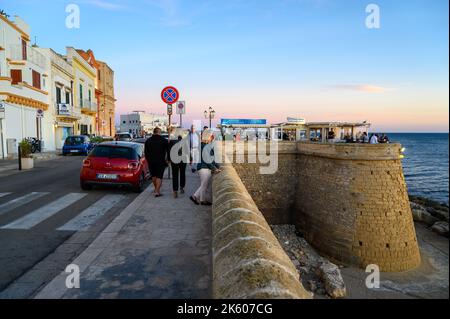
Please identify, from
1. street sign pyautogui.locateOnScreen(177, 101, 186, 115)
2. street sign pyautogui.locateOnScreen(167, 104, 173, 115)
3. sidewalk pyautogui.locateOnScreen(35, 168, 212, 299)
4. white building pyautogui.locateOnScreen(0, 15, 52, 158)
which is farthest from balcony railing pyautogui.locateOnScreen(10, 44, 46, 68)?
sidewalk pyautogui.locateOnScreen(35, 168, 212, 299)

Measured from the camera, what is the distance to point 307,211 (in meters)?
22.0

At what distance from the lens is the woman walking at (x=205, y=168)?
24.1 ft

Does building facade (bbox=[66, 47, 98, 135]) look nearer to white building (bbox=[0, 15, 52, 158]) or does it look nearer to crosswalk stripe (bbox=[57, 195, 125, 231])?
white building (bbox=[0, 15, 52, 158])

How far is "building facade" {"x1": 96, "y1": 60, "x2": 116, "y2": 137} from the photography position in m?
52.8

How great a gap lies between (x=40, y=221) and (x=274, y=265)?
5779 mm

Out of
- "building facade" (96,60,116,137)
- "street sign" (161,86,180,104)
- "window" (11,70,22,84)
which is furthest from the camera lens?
"building facade" (96,60,116,137)

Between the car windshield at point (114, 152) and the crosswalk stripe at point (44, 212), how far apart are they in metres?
1.31

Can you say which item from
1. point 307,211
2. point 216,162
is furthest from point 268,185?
point 216,162

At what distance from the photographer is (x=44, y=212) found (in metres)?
7.02

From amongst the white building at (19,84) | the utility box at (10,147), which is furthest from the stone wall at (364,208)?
the utility box at (10,147)

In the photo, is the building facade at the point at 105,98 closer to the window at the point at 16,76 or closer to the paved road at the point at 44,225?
the window at the point at 16,76

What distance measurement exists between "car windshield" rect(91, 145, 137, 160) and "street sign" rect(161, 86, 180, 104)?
1.95 meters

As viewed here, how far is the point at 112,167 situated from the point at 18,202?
2423 mm
